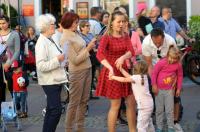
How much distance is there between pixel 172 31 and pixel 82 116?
3849 millimetres

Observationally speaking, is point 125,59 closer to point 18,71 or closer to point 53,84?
point 53,84

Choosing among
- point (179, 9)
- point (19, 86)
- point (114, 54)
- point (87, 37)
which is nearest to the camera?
point (114, 54)

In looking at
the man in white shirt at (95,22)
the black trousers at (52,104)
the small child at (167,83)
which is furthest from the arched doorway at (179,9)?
the black trousers at (52,104)

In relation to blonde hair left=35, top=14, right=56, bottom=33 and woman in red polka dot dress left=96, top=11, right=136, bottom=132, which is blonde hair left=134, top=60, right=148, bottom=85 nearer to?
woman in red polka dot dress left=96, top=11, right=136, bottom=132

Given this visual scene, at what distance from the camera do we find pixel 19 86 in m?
9.75

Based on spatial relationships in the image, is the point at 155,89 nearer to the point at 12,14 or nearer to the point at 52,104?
the point at 52,104

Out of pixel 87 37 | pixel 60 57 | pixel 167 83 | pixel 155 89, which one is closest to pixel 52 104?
pixel 60 57

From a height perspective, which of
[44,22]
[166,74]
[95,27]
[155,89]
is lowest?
[155,89]

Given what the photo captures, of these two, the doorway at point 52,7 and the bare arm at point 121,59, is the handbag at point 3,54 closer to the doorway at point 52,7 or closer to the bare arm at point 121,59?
the bare arm at point 121,59

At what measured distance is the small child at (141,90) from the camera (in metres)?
7.32

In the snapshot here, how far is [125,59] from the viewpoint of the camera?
24.3 ft

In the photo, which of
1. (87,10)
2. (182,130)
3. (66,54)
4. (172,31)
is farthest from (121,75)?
(87,10)

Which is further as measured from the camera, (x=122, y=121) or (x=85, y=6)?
(x=85, y=6)

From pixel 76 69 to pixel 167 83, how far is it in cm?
131
